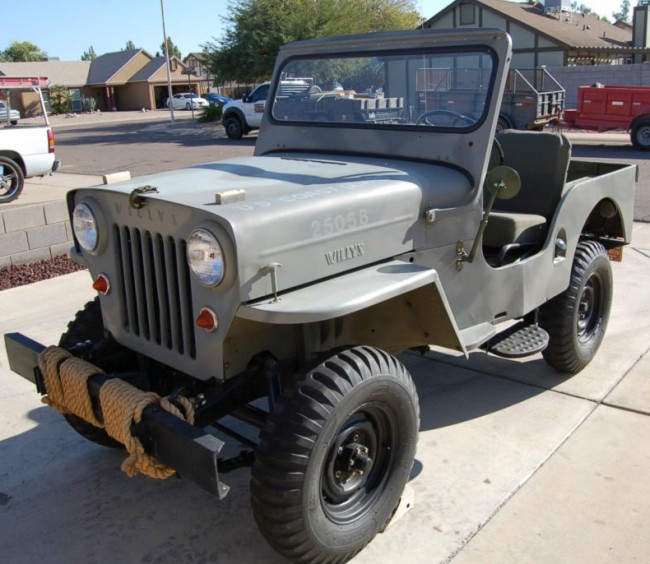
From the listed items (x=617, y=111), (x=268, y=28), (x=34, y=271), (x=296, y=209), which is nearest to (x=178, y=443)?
(x=296, y=209)

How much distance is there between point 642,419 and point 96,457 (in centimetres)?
282

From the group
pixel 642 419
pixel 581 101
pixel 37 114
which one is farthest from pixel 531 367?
pixel 37 114

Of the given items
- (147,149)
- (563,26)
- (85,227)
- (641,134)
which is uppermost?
(563,26)

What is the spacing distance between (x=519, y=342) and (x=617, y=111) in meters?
14.5

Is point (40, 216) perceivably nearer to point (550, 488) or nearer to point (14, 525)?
point (14, 525)

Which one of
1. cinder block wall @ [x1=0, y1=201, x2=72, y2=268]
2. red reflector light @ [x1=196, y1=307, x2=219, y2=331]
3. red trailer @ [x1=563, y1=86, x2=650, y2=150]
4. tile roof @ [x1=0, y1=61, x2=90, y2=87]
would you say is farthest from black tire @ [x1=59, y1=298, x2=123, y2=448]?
tile roof @ [x1=0, y1=61, x2=90, y2=87]

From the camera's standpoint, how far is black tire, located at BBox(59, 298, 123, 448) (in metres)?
3.31

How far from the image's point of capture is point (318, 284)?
2650 millimetres

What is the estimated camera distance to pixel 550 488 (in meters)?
3.19

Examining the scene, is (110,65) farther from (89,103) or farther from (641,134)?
(641,134)

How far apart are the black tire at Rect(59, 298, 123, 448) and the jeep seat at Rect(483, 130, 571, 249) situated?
2115 millimetres

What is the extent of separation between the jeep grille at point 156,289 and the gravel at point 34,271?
3780mm

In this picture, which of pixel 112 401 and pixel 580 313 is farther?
pixel 580 313

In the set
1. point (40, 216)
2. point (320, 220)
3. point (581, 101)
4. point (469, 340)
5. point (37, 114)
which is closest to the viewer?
point (320, 220)
